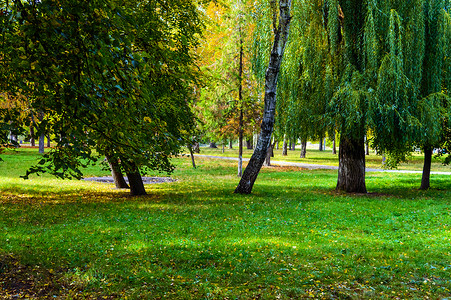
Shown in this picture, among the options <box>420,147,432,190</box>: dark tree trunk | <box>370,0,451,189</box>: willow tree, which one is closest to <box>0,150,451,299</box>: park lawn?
<box>370,0,451,189</box>: willow tree

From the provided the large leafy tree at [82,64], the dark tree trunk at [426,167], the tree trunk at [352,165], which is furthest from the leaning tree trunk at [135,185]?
the dark tree trunk at [426,167]

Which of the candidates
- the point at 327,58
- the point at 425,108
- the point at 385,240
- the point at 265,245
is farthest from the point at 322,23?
the point at 265,245

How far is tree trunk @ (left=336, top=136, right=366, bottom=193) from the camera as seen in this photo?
1443cm

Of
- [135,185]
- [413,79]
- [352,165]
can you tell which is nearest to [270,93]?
[352,165]

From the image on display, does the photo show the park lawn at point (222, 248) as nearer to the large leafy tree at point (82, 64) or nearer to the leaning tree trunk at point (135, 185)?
the leaning tree trunk at point (135, 185)

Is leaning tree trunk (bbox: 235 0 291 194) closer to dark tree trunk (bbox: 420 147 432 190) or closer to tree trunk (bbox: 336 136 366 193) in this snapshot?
tree trunk (bbox: 336 136 366 193)

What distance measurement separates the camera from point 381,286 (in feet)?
17.6

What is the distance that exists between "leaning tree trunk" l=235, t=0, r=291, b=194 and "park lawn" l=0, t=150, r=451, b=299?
1323mm

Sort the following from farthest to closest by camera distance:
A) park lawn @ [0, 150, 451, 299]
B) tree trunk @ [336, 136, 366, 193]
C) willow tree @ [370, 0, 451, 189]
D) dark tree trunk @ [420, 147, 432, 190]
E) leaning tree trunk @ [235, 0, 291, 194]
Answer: dark tree trunk @ [420, 147, 432, 190] → tree trunk @ [336, 136, 366, 193] → leaning tree trunk @ [235, 0, 291, 194] → willow tree @ [370, 0, 451, 189] → park lawn @ [0, 150, 451, 299]

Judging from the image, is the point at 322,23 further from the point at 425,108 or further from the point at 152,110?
the point at 152,110

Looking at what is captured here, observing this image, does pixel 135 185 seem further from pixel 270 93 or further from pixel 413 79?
pixel 413 79

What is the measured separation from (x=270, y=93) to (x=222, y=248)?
7718mm

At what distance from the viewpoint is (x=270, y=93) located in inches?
525

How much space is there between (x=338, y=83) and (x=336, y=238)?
7558 mm
